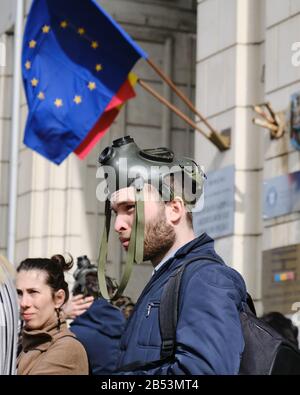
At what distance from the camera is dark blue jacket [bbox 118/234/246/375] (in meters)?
4.16

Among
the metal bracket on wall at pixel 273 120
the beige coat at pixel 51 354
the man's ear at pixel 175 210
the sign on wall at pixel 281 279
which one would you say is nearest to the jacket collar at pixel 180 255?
the man's ear at pixel 175 210

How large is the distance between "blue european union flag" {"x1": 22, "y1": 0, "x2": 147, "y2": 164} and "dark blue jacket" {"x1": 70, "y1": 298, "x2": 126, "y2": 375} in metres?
6.20

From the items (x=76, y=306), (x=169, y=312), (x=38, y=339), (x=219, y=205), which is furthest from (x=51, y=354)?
(x=219, y=205)

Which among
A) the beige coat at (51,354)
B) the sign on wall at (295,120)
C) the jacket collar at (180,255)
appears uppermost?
the sign on wall at (295,120)

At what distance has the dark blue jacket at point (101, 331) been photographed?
7.59 metres

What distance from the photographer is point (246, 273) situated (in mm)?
13484

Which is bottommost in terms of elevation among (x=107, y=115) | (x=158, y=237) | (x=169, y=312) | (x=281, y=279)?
(x=169, y=312)

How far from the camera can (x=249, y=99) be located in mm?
13766

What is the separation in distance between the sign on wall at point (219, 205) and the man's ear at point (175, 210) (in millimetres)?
8817

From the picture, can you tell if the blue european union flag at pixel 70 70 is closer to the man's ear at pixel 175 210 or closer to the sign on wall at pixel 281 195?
the sign on wall at pixel 281 195

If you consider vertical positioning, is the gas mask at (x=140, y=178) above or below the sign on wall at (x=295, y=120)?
below

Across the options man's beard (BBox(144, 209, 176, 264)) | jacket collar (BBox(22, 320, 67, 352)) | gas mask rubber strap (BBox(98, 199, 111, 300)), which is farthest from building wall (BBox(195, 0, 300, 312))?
man's beard (BBox(144, 209, 176, 264))

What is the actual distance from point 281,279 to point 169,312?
8.36 m

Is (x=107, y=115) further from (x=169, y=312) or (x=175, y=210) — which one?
(x=169, y=312)
